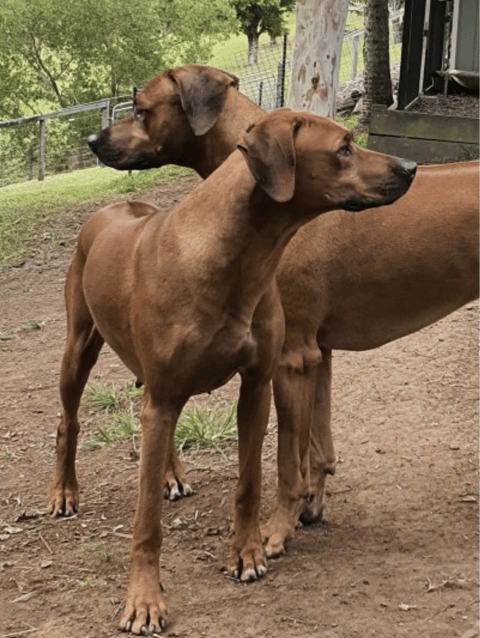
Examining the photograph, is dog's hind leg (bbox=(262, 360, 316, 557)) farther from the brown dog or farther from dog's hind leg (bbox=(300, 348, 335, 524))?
dog's hind leg (bbox=(300, 348, 335, 524))

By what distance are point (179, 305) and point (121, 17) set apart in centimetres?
2644

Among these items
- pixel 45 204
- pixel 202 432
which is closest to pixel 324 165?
pixel 202 432

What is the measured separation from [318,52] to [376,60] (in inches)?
334

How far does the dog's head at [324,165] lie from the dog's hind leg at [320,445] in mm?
1397

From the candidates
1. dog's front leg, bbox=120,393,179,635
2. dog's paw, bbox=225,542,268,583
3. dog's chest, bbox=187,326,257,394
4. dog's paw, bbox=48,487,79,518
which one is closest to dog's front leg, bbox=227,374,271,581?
dog's paw, bbox=225,542,268,583

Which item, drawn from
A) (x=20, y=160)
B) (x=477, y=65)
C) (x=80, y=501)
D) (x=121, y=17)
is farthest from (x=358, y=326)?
(x=121, y=17)

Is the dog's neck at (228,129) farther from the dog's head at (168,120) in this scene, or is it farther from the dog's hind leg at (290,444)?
the dog's hind leg at (290,444)

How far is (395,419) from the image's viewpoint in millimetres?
6359

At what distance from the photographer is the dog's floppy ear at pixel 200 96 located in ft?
15.5

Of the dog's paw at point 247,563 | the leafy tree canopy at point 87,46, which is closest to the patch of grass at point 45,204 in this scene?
the dog's paw at point 247,563

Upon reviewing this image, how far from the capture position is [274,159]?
373 cm

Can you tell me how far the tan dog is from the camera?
382cm

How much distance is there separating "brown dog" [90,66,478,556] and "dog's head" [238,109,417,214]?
845 millimetres

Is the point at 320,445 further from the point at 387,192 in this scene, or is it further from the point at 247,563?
the point at 387,192
